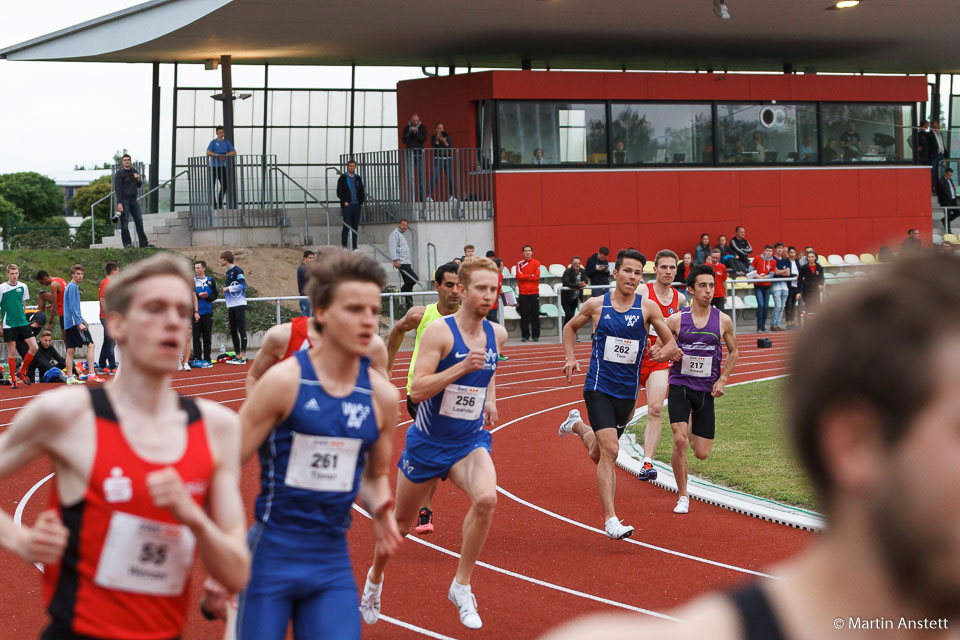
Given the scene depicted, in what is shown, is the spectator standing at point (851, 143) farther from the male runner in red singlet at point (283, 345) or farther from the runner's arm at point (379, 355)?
the runner's arm at point (379, 355)

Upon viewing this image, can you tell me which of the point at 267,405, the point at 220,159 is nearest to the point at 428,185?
the point at 220,159

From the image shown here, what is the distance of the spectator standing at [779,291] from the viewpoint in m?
24.3

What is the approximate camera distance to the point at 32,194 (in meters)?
76.1

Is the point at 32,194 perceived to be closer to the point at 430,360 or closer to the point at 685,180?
the point at 685,180

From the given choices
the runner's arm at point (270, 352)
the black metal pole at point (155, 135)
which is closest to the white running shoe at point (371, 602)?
the runner's arm at point (270, 352)

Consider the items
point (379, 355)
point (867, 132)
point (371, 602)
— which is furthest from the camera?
point (867, 132)

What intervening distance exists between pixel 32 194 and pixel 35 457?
7917 centimetres

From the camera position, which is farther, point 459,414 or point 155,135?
point 155,135

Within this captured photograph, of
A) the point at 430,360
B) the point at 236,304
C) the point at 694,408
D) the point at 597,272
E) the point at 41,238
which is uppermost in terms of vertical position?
the point at 41,238

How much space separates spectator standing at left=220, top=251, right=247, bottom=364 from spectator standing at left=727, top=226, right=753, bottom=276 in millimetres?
11089

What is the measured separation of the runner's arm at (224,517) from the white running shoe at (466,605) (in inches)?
127

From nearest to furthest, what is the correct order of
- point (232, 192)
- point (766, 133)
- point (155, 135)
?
point (232, 192), point (766, 133), point (155, 135)

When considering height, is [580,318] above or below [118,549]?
above

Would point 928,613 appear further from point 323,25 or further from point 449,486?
point 323,25
